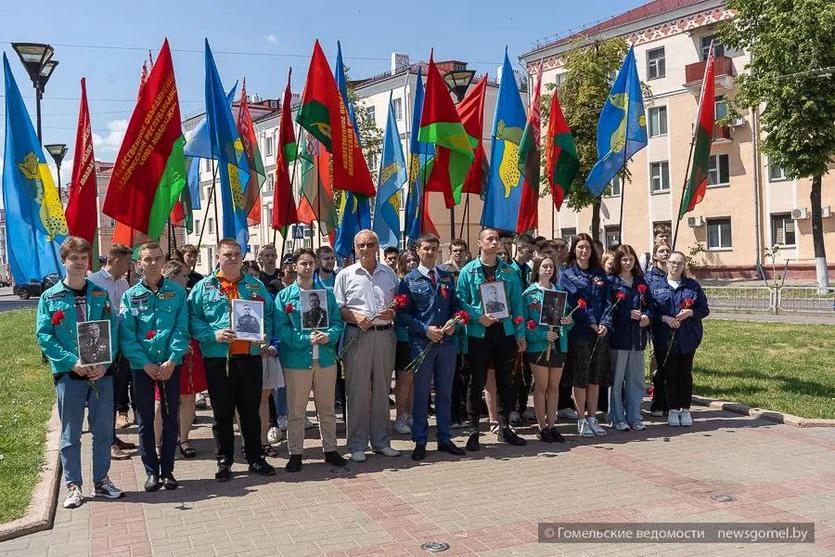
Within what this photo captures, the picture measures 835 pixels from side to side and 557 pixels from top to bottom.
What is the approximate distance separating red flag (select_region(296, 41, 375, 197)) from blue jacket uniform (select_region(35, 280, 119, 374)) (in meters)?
4.13

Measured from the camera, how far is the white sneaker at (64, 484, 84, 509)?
6316 mm

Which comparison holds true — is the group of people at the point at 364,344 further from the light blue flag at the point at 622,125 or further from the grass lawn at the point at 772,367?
the light blue flag at the point at 622,125

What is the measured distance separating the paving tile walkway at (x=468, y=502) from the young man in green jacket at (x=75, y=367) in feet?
1.04

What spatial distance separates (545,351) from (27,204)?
548cm

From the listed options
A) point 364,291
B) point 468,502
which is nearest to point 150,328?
point 364,291

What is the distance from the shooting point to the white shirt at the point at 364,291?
7.65 meters

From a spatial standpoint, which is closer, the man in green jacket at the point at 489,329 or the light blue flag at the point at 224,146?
the man in green jacket at the point at 489,329

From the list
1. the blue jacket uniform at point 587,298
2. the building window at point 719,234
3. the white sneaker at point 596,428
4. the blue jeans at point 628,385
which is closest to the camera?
the blue jacket uniform at point 587,298

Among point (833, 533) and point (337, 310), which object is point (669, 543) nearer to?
point (833, 533)

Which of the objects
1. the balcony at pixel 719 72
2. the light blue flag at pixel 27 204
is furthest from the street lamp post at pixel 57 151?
the balcony at pixel 719 72

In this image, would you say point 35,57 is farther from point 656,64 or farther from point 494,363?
point 656,64

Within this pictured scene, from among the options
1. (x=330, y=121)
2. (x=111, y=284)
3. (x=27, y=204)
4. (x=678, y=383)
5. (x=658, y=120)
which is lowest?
(x=678, y=383)

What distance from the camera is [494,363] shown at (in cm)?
825

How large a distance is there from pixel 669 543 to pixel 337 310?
11.8 ft
